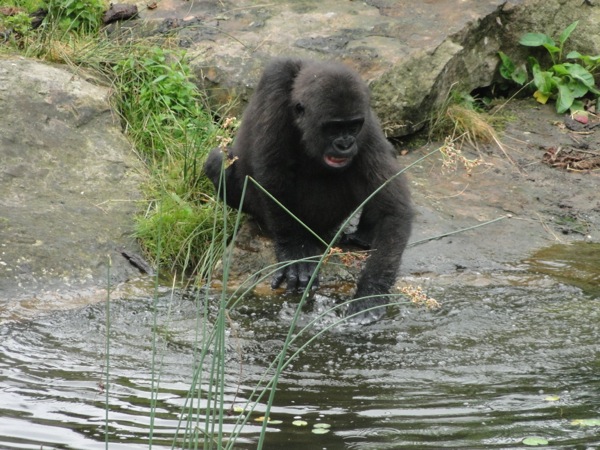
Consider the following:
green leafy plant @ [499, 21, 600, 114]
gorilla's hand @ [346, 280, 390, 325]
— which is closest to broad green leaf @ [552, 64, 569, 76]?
green leafy plant @ [499, 21, 600, 114]

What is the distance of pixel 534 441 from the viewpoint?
4340 millimetres

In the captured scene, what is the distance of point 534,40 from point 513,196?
223 cm

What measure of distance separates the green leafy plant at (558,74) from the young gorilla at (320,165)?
3.32m

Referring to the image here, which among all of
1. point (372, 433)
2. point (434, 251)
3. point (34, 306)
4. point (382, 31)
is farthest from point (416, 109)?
point (372, 433)

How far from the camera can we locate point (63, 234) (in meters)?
7.02

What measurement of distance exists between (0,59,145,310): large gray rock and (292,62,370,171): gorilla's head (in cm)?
161

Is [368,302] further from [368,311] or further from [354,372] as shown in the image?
[354,372]

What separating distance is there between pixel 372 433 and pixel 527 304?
7.52ft

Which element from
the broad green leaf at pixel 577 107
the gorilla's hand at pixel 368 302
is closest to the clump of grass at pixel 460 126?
the broad green leaf at pixel 577 107

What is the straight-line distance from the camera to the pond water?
175 inches

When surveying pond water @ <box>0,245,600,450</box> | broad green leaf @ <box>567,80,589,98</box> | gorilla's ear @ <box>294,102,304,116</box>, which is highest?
gorilla's ear @ <box>294,102,304,116</box>

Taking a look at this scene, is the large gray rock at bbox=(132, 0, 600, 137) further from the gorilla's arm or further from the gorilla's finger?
the gorilla's finger

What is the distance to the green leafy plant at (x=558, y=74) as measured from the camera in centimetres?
983

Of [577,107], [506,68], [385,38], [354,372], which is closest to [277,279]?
[354,372]
